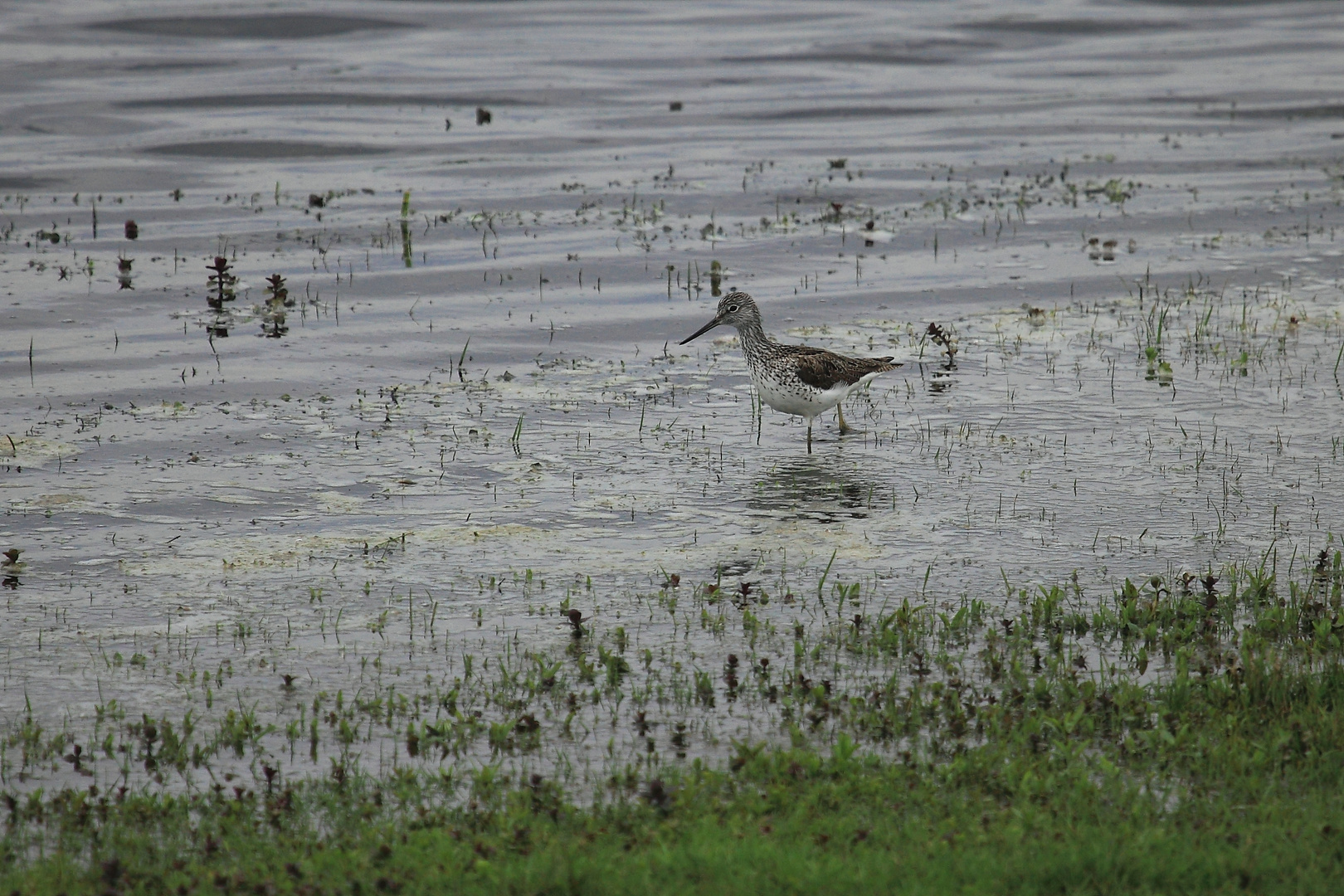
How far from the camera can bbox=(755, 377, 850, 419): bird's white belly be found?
1298 cm

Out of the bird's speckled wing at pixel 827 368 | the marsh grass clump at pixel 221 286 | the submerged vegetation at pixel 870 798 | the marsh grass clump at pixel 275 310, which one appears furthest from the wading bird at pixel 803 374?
the marsh grass clump at pixel 221 286

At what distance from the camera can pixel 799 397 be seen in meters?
13.0

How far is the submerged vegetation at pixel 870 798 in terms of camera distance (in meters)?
5.88

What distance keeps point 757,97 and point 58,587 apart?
102 feet

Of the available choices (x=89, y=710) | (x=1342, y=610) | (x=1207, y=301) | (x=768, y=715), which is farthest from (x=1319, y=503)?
(x=89, y=710)

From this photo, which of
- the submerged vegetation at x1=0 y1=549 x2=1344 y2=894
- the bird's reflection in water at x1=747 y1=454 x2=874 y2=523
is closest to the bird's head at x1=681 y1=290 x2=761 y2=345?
the bird's reflection in water at x1=747 y1=454 x2=874 y2=523

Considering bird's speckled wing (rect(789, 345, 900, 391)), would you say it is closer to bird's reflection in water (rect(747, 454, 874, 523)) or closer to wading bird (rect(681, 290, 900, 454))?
wading bird (rect(681, 290, 900, 454))

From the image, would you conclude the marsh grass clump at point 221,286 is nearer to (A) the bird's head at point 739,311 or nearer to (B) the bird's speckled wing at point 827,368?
(A) the bird's head at point 739,311

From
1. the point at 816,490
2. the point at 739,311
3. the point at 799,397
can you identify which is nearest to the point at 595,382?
the point at 739,311

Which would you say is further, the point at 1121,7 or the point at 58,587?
the point at 1121,7

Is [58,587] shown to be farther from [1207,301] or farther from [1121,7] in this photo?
[1121,7]

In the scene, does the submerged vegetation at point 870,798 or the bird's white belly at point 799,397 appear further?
the bird's white belly at point 799,397

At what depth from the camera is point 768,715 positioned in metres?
7.71

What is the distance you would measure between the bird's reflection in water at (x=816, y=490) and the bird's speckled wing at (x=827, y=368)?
706 mm
